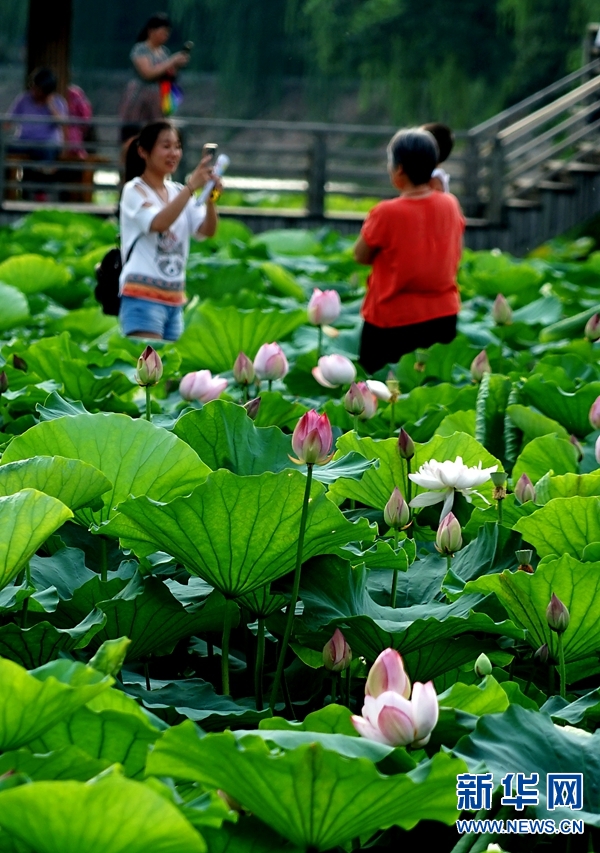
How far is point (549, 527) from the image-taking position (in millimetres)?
1347

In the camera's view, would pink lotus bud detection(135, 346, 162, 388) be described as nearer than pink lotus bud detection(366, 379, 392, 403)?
Yes

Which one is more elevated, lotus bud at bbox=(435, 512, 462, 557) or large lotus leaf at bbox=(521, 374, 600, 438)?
large lotus leaf at bbox=(521, 374, 600, 438)

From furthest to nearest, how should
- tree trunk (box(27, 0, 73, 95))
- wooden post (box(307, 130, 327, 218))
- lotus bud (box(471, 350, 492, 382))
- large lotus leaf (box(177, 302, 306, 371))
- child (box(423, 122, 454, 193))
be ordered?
1. tree trunk (box(27, 0, 73, 95))
2. wooden post (box(307, 130, 327, 218))
3. child (box(423, 122, 454, 193))
4. large lotus leaf (box(177, 302, 306, 371))
5. lotus bud (box(471, 350, 492, 382))

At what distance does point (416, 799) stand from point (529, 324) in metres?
2.86

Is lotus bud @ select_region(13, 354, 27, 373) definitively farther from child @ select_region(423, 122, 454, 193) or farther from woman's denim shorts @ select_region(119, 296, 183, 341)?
child @ select_region(423, 122, 454, 193)

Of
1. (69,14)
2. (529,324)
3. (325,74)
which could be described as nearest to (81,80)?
(325,74)

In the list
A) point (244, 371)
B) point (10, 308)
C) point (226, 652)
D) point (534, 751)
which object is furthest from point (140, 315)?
point (534, 751)

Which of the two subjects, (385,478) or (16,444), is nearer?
(16,444)

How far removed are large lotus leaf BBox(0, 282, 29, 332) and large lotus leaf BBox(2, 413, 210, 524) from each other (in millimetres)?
1797

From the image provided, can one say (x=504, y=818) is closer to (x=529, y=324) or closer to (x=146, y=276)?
(x=146, y=276)

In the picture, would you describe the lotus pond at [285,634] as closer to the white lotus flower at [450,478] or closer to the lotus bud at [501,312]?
the white lotus flower at [450,478]

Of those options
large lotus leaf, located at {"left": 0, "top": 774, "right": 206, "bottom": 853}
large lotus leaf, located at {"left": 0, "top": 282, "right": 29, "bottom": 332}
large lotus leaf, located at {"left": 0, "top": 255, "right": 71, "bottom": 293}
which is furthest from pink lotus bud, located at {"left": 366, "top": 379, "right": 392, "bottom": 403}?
large lotus leaf, located at {"left": 0, "top": 255, "right": 71, "bottom": 293}

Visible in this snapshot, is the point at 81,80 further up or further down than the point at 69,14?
further up

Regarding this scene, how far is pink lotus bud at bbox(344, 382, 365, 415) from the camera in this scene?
1.75 meters
